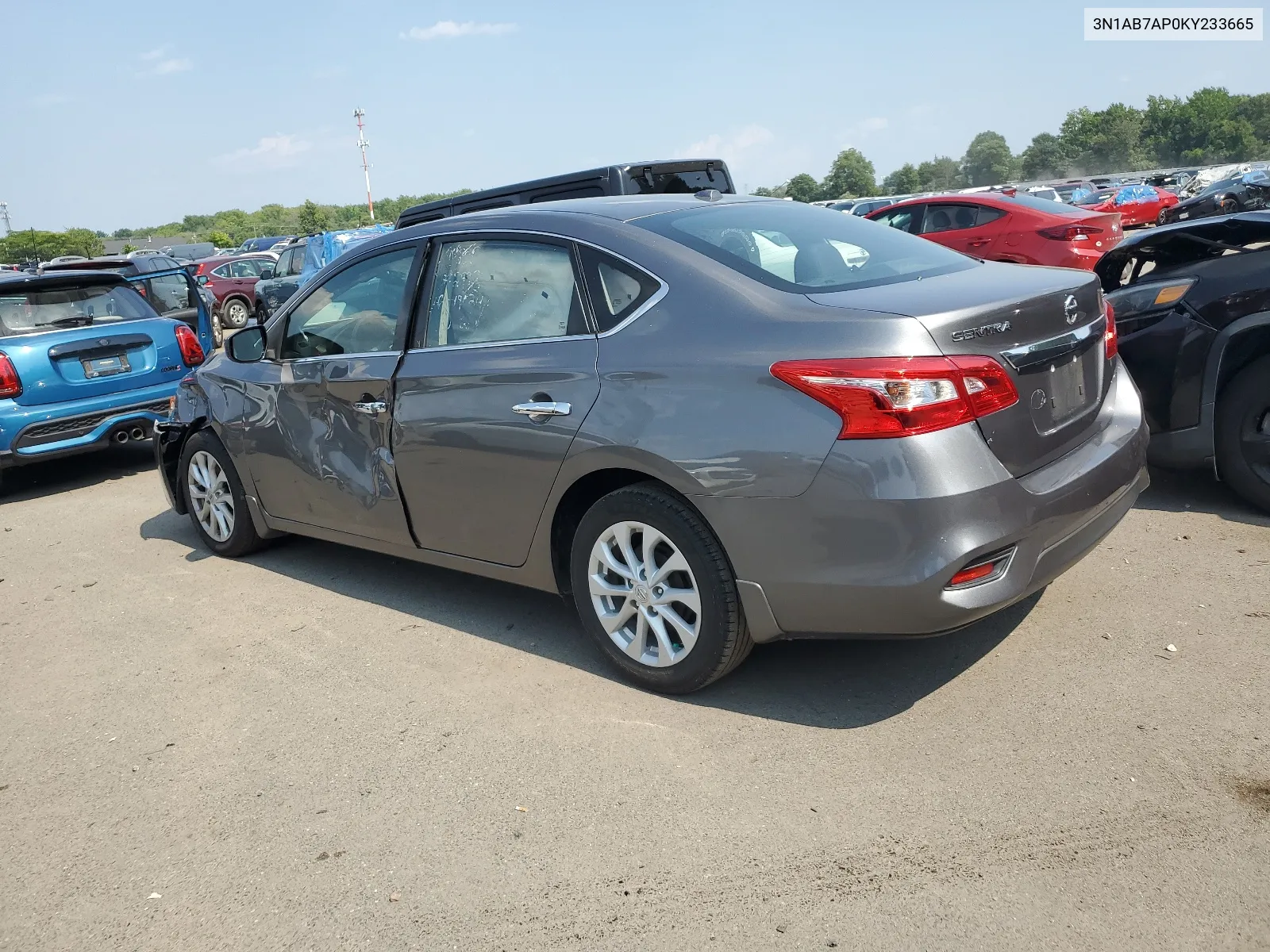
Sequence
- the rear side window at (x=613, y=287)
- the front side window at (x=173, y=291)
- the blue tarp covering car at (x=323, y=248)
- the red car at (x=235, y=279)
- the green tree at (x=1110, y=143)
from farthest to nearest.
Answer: the green tree at (x=1110, y=143), the red car at (x=235, y=279), the blue tarp covering car at (x=323, y=248), the front side window at (x=173, y=291), the rear side window at (x=613, y=287)

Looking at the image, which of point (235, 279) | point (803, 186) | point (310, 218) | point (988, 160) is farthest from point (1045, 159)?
point (235, 279)

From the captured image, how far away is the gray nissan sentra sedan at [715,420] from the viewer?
3107 millimetres

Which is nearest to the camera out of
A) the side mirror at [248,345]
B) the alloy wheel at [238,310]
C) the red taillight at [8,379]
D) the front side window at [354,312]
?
the front side window at [354,312]

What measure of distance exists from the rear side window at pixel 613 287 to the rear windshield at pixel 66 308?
5898mm

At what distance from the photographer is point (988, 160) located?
5620 inches

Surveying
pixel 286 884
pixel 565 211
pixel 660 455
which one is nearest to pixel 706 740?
pixel 660 455

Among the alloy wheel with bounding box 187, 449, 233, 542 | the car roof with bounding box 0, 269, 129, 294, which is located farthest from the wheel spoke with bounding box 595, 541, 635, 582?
the car roof with bounding box 0, 269, 129, 294

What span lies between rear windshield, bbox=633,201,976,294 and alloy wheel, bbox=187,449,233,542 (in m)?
3.05

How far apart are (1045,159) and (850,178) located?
25624 mm

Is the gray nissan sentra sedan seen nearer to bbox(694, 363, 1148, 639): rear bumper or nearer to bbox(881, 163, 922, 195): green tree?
bbox(694, 363, 1148, 639): rear bumper

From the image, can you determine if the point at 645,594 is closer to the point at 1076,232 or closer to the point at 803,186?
the point at 1076,232

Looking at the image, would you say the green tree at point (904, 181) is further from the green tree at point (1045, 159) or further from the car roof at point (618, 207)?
the car roof at point (618, 207)

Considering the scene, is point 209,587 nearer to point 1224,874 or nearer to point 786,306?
point 786,306

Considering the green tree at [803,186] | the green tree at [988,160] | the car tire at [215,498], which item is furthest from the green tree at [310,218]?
the car tire at [215,498]
